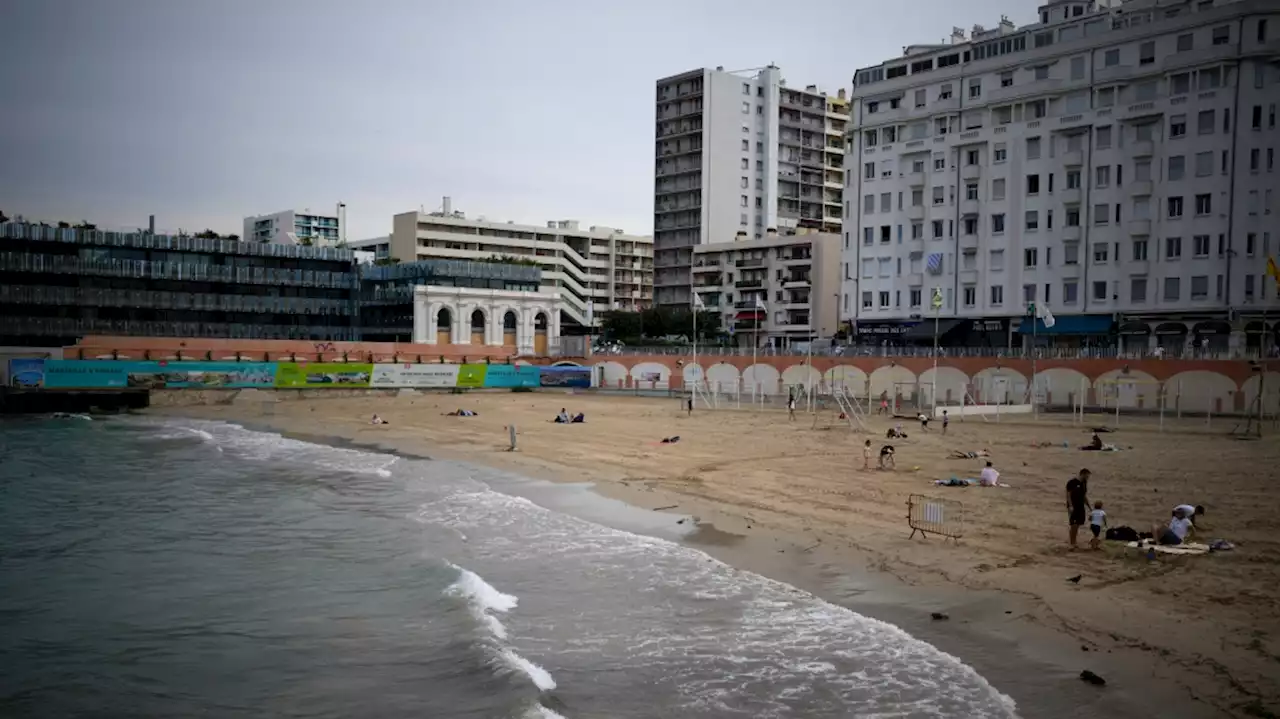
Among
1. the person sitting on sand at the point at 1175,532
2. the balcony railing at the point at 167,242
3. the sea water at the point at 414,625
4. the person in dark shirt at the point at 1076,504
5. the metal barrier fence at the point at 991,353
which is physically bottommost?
the sea water at the point at 414,625

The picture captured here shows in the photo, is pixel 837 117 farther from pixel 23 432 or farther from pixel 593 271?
pixel 23 432

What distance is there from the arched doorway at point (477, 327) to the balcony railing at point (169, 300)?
15394 millimetres

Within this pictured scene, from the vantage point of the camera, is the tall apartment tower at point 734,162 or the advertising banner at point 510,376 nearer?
the advertising banner at point 510,376

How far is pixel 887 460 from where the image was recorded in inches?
1398

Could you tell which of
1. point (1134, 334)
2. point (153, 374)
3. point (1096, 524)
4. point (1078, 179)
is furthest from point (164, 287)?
point (1096, 524)

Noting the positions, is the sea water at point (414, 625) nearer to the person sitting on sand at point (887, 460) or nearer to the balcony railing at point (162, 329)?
the person sitting on sand at point (887, 460)

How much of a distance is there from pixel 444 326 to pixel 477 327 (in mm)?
3800

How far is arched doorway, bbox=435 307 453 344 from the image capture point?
322 feet

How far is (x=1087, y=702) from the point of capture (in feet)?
40.2

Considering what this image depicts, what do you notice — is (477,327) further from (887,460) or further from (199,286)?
(887,460)

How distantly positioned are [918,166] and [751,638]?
2914 inches

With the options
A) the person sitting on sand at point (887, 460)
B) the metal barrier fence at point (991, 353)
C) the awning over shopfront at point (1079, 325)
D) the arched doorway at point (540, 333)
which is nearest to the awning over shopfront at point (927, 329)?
the metal barrier fence at point (991, 353)

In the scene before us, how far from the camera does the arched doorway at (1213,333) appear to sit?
207ft

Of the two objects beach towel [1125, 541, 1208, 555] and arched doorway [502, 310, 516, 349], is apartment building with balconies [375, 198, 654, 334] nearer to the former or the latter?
arched doorway [502, 310, 516, 349]
